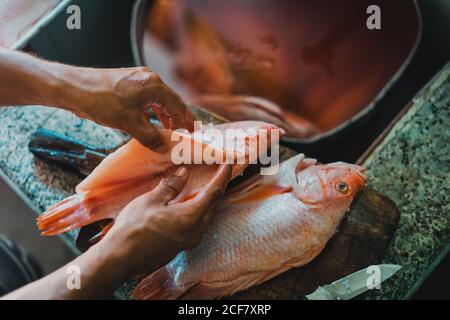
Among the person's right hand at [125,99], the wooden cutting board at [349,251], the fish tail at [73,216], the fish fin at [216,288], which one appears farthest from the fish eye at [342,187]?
the fish tail at [73,216]

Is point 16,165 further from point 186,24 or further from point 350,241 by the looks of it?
point 350,241

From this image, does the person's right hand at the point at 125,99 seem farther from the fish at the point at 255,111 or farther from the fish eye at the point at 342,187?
the fish at the point at 255,111

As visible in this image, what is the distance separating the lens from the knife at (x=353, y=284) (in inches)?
61.7

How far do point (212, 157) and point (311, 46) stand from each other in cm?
111

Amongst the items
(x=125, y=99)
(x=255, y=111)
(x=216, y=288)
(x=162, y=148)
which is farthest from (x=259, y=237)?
(x=255, y=111)

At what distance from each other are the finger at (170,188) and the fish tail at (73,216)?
0.27 metres

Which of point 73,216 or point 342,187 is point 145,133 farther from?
point 342,187

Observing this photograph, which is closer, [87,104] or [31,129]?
[87,104]

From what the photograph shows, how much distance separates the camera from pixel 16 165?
185cm

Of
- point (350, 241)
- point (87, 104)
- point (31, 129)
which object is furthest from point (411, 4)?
point (31, 129)

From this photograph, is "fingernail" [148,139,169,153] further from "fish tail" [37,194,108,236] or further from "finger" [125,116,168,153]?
"fish tail" [37,194,108,236]

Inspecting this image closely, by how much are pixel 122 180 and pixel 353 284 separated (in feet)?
2.93

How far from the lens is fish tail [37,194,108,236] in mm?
1540

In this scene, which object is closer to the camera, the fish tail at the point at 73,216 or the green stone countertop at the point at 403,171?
the fish tail at the point at 73,216
